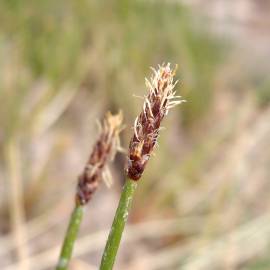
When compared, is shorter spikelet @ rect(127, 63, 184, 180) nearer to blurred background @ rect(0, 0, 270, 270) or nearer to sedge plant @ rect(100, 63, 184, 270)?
sedge plant @ rect(100, 63, 184, 270)

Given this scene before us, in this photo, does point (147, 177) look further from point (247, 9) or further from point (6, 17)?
point (247, 9)

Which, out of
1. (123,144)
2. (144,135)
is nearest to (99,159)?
(144,135)

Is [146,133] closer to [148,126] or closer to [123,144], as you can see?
[148,126]

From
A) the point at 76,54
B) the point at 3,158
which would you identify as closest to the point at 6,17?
the point at 76,54

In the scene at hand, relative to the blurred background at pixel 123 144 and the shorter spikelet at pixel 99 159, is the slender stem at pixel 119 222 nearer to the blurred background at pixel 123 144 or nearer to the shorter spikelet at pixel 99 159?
the shorter spikelet at pixel 99 159

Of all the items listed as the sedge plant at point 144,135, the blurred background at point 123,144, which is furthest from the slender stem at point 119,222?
the blurred background at point 123,144

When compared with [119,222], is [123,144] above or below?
above

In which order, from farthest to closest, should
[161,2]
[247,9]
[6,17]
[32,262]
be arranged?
[247,9] → [161,2] → [6,17] → [32,262]
